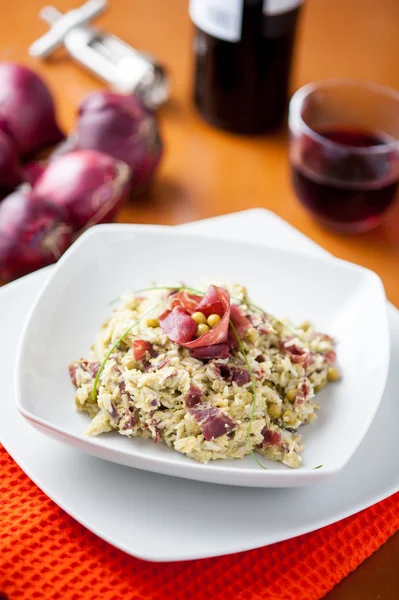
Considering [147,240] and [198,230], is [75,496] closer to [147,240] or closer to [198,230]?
[147,240]

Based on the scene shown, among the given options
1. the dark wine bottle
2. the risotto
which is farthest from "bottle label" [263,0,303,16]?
the risotto

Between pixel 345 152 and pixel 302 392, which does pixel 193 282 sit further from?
pixel 345 152

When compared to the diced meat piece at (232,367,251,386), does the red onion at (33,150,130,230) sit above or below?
below

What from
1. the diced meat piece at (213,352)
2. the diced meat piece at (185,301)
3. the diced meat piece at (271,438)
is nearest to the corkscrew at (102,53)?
the diced meat piece at (185,301)

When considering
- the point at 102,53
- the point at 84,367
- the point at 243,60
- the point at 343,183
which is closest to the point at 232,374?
the point at 84,367

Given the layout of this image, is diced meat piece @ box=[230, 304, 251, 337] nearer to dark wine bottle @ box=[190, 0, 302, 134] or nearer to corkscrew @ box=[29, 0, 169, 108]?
dark wine bottle @ box=[190, 0, 302, 134]

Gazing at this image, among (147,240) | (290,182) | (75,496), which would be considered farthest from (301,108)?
(75,496)
